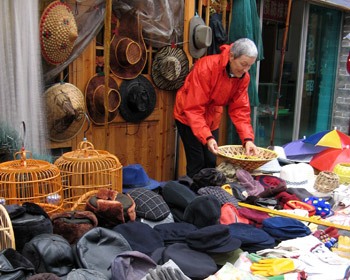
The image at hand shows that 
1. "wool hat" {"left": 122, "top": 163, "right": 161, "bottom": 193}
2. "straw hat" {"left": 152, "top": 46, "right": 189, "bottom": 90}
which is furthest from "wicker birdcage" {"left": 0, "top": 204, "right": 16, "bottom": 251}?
"straw hat" {"left": 152, "top": 46, "right": 189, "bottom": 90}

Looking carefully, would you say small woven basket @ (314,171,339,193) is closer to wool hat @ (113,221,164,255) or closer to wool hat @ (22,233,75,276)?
wool hat @ (113,221,164,255)

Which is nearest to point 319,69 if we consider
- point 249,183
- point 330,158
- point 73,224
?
point 330,158

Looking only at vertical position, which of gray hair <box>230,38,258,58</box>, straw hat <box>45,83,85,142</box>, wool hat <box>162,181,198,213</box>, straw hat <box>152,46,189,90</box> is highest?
gray hair <box>230,38,258,58</box>

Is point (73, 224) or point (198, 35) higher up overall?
point (198, 35)

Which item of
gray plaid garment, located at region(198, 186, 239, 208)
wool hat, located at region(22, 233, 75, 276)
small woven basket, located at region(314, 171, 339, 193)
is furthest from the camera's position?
small woven basket, located at region(314, 171, 339, 193)

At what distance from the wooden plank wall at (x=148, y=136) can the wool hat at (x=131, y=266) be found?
210 centimetres

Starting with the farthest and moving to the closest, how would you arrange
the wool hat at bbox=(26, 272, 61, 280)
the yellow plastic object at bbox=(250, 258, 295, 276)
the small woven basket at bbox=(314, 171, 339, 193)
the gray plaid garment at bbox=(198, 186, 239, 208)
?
the small woven basket at bbox=(314, 171, 339, 193)
the gray plaid garment at bbox=(198, 186, 239, 208)
the yellow plastic object at bbox=(250, 258, 295, 276)
the wool hat at bbox=(26, 272, 61, 280)

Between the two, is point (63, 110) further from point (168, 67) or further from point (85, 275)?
point (85, 275)

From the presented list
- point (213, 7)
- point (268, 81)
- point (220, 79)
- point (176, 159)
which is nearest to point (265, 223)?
point (220, 79)

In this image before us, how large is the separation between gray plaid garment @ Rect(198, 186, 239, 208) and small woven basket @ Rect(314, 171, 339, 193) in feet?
2.17

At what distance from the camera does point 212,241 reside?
1645 millimetres

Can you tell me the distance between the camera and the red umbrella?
10.3ft

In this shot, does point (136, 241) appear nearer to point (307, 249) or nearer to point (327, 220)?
point (307, 249)

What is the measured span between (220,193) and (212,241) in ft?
2.21
